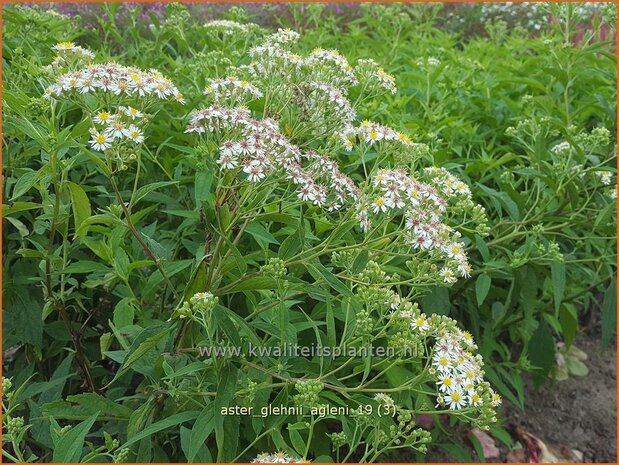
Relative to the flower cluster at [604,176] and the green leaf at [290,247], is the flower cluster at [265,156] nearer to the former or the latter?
the green leaf at [290,247]

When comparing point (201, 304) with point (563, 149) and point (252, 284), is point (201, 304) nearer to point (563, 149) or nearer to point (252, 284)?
point (252, 284)

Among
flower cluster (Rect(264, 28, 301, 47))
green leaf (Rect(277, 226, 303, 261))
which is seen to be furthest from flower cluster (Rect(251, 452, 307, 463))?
flower cluster (Rect(264, 28, 301, 47))

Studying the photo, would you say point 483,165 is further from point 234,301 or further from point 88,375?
point 88,375

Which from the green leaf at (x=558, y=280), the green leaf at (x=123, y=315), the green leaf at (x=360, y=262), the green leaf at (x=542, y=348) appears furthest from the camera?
the green leaf at (x=542, y=348)

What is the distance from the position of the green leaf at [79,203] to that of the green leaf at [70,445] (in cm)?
64

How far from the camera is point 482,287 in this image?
9.78ft

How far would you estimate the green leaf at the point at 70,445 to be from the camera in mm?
2088

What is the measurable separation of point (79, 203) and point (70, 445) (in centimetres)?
76

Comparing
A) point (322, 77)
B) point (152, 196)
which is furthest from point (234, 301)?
point (322, 77)

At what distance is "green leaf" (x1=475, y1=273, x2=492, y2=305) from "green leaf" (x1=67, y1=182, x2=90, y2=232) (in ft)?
5.23

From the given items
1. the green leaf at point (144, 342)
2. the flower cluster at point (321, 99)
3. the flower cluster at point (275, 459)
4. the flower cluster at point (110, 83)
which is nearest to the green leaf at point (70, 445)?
the green leaf at point (144, 342)

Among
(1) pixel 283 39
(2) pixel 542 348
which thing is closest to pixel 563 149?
(2) pixel 542 348

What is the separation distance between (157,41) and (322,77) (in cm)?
175

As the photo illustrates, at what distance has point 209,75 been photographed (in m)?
3.32
